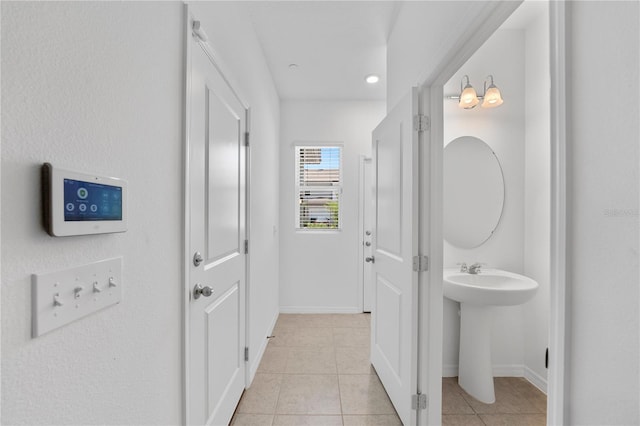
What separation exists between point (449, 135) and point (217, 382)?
228 cm

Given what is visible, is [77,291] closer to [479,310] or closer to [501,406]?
[479,310]

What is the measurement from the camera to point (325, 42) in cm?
254

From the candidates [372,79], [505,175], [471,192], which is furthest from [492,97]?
[372,79]

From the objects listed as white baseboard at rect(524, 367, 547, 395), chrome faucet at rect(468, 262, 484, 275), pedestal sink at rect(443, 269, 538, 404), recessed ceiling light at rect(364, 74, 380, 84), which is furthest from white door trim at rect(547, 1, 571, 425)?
recessed ceiling light at rect(364, 74, 380, 84)

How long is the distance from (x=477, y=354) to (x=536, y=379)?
1.72 ft

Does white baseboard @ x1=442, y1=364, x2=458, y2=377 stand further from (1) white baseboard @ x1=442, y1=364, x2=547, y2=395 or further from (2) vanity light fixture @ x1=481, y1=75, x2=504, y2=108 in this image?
(2) vanity light fixture @ x1=481, y1=75, x2=504, y2=108

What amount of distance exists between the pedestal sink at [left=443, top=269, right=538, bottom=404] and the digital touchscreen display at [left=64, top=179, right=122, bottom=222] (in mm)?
1936

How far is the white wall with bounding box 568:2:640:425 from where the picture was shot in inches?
22.3

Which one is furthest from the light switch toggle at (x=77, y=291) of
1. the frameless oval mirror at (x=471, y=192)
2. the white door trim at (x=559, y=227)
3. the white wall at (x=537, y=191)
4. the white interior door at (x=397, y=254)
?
the white wall at (x=537, y=191)

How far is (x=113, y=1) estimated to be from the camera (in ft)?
2.55

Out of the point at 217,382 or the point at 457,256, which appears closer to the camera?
the point at 217,382

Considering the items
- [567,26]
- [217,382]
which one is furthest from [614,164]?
[217,382]

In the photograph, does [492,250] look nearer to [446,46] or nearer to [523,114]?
[523,114]

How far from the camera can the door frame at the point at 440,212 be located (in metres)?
0.69
